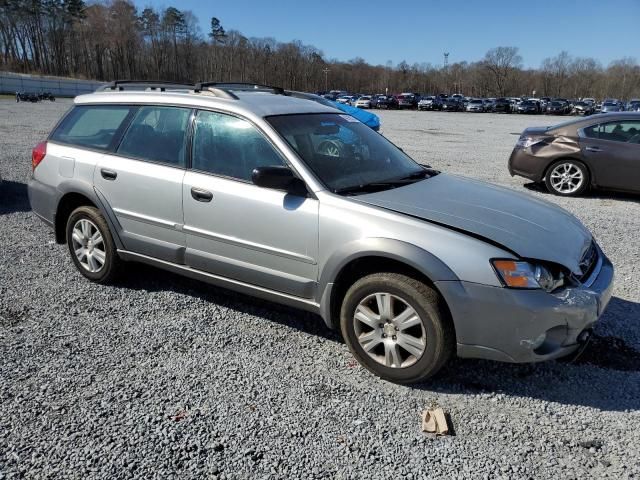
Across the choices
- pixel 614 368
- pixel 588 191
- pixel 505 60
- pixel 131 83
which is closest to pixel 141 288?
pixel 131 83

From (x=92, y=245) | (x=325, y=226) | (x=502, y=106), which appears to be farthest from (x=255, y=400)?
(x=502, y=106)

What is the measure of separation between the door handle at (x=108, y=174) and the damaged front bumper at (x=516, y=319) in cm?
288

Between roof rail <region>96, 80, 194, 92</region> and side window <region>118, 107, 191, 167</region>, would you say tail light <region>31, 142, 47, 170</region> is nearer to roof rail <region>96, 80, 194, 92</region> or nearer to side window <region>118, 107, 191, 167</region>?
roof rail <region>96, 80, 194, 92</region>

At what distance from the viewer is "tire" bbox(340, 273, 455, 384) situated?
9.82ft

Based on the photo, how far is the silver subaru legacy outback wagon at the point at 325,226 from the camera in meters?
2.91

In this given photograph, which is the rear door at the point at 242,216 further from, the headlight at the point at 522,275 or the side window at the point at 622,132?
the side window at the point at 622,132

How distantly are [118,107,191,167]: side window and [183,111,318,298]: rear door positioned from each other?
0.52ft

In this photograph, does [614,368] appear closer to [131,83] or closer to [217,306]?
[217,306]

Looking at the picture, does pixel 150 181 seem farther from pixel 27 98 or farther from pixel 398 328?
pixel 27 98

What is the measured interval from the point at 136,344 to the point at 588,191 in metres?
8.64

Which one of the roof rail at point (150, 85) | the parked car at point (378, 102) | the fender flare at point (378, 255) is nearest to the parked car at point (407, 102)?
the parked car at point (378, 102)

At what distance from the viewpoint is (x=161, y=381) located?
321 centimetres

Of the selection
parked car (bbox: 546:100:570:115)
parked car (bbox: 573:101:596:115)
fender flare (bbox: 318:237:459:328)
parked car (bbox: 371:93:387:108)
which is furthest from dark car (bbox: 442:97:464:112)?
fender flare (bbox: 318:237:459:328)

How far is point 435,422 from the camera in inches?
112
